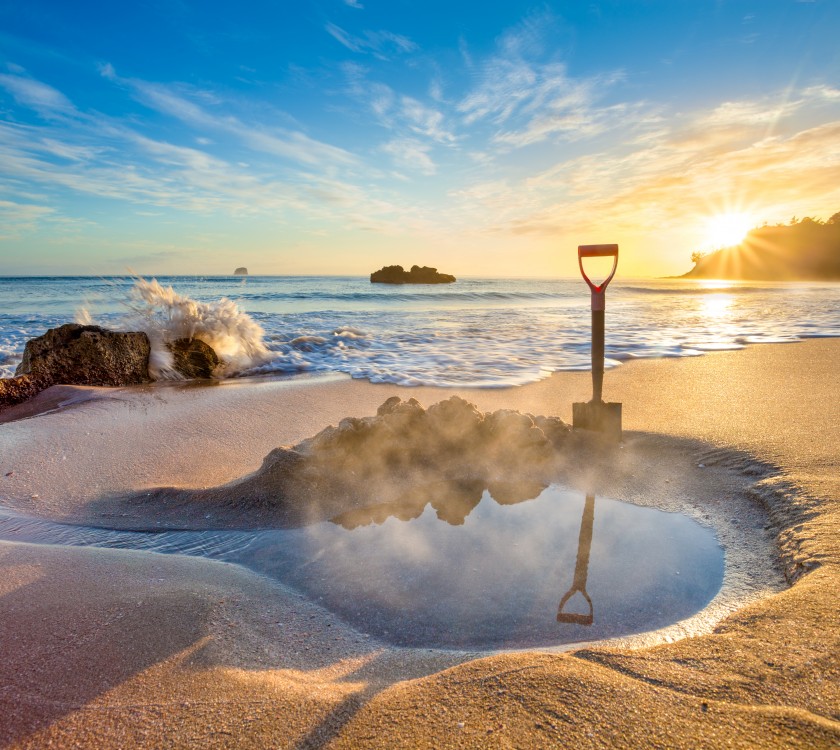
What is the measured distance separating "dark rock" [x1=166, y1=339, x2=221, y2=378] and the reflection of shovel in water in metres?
5.41

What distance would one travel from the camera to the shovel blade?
3213 millimetres

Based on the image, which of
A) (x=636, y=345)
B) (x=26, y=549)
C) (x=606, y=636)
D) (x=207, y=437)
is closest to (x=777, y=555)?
(x=606, y=636)

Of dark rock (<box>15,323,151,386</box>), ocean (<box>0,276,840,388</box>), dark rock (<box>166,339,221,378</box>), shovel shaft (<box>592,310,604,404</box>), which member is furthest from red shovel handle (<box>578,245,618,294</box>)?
dark rock (<box>15,323,151,386</box>)

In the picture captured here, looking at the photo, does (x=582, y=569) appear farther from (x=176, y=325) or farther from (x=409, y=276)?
(x=409, y=276)

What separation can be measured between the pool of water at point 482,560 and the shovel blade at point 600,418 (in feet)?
2.54

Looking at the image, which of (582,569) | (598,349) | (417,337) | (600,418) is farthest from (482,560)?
(417,337)

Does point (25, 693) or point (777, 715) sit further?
point (25, 693)

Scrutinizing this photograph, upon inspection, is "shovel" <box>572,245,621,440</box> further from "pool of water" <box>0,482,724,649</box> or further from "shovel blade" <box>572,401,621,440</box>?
"pool of water" <box>0,482,724,649</box>

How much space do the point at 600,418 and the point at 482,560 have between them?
164cm

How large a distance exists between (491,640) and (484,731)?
1.55 ft

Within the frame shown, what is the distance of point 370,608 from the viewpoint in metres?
1.67

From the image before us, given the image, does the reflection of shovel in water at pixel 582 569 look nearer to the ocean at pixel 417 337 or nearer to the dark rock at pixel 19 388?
the ocean at pixel 417 337

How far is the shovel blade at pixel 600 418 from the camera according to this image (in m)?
3.21

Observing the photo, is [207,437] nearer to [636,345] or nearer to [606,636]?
[606,636]
